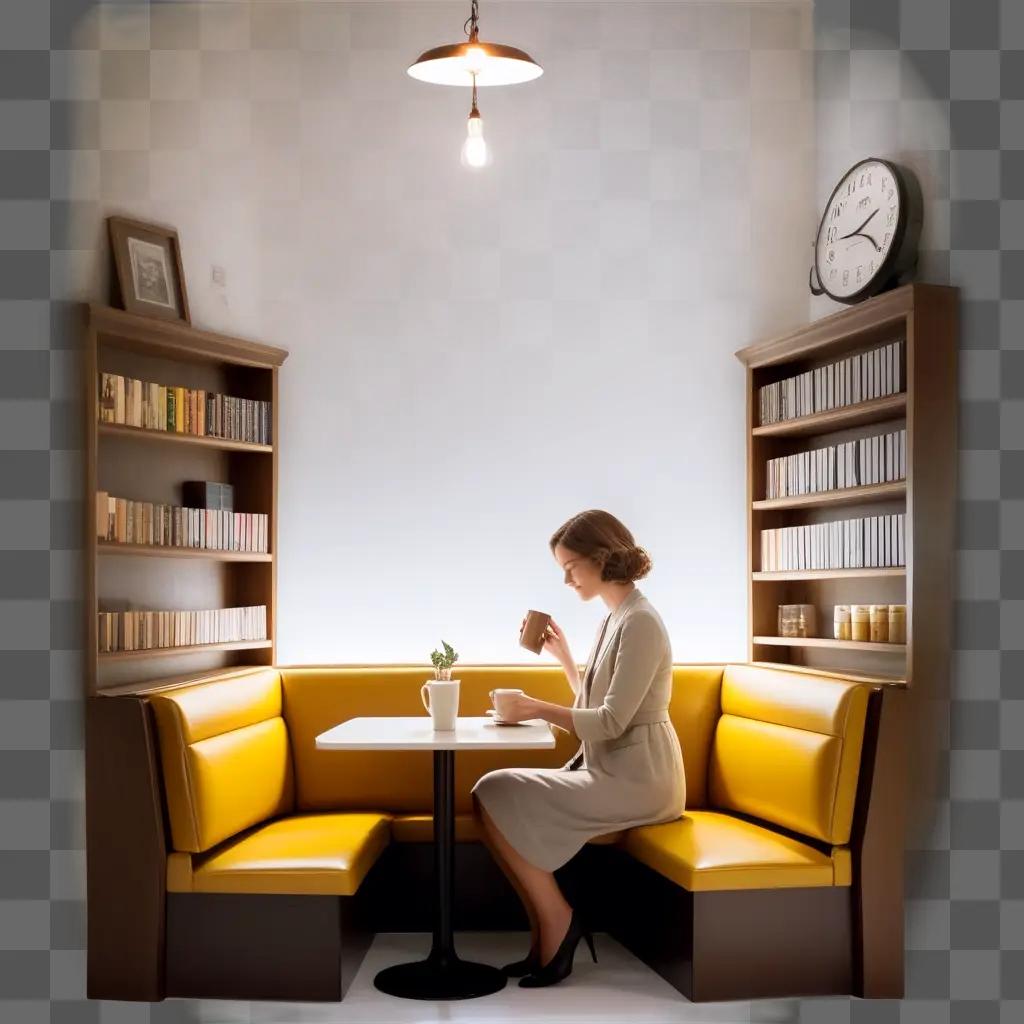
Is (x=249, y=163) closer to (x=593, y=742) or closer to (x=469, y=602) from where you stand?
(x=469, y=602)

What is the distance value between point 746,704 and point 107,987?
88.2 inches

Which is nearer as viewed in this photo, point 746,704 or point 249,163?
point 746,704

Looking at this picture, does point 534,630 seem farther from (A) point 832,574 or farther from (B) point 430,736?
(A) point 832,574

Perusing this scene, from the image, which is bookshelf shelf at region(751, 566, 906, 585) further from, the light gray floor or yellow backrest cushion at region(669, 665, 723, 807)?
the light gray floor

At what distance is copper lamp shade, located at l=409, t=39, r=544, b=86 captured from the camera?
395cm

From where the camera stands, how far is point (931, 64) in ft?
11.6

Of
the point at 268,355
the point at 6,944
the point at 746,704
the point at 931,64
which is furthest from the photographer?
the point at 268,355

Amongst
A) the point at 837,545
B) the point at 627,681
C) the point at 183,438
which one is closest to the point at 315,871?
the point at 627,681

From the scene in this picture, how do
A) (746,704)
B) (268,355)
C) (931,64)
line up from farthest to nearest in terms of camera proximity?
(268,355)
(746,704)
(931,64)

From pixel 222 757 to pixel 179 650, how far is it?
555 millimetres

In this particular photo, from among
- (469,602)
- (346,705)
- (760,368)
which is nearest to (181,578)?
(346,705)

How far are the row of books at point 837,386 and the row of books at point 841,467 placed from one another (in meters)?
0.14

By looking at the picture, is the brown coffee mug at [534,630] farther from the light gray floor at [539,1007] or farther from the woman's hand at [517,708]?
the light gray floor at [539,1007]

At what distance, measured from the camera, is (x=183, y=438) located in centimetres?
441
